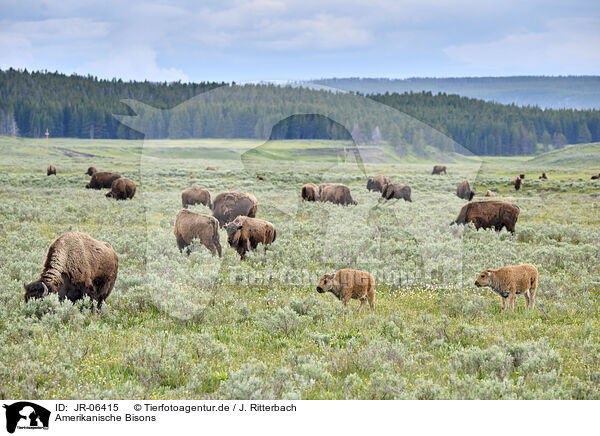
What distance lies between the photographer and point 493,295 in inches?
379

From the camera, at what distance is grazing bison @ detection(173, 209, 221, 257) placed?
13.0m

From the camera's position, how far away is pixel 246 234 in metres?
12.7

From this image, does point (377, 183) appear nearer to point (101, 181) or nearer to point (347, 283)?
point (101, 181)

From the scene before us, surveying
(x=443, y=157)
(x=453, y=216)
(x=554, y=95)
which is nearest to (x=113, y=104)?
(x=453, y=216)

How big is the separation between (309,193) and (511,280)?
64.3 ft

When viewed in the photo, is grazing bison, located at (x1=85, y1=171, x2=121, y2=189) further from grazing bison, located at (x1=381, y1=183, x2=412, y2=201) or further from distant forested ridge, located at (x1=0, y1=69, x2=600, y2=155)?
grazing bison, located at (x1=381, y1=183, x2=412, y2=201)

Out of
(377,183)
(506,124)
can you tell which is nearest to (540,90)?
(506,124)

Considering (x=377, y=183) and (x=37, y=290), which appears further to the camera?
(x=377, y=183)

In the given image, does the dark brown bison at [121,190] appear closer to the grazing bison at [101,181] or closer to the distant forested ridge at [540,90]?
the grazing bison at [101,181]

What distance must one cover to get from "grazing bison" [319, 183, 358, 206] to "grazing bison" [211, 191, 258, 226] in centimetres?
1103

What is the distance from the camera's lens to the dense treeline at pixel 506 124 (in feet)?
289

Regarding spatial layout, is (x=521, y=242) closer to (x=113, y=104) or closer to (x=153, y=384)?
(x=153, y=384)

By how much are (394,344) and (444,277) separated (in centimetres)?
473

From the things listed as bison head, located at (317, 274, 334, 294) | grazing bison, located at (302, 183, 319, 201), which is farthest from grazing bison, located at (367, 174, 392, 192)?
bison head, located at (317, 274, 334, 294)
